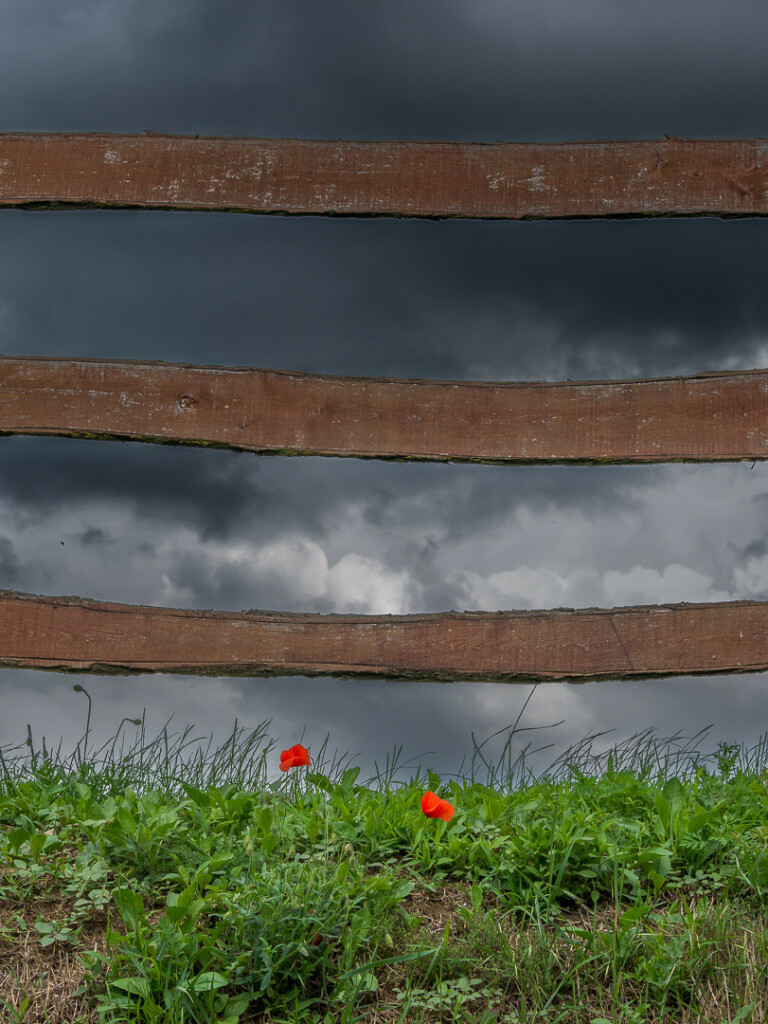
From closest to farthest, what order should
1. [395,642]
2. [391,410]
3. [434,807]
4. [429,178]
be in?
1. [434,807]
2. [395,642]
3. [391,410]
4. [429,178]

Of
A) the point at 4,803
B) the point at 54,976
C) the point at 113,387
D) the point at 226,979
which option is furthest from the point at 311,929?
the point at 113,387

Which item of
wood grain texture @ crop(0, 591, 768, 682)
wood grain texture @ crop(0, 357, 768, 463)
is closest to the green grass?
wood grain texture @ crop(0, 591, 768, 682)

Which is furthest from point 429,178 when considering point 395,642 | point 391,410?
point 395,642

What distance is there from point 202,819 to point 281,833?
239mm

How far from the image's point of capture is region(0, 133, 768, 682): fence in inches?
124

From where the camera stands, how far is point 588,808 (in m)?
2.25

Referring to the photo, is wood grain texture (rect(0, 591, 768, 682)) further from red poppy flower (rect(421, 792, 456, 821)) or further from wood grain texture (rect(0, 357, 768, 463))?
red poppy flower (rect(421, 792, 456, 821))

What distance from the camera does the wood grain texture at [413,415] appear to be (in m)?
3.24

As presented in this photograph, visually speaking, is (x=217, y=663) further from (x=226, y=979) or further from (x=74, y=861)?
(x=226, y=979)

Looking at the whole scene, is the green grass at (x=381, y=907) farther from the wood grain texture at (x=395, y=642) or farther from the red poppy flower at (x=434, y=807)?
the wood grain texture at (x=395, y=642)

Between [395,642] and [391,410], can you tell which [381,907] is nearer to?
[395,642]

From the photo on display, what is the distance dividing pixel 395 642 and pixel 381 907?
4.67 ft

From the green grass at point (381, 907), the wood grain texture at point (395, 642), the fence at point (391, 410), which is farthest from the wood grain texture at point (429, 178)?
the green grass at point (381, 907)

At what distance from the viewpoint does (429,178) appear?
336 centimetres
